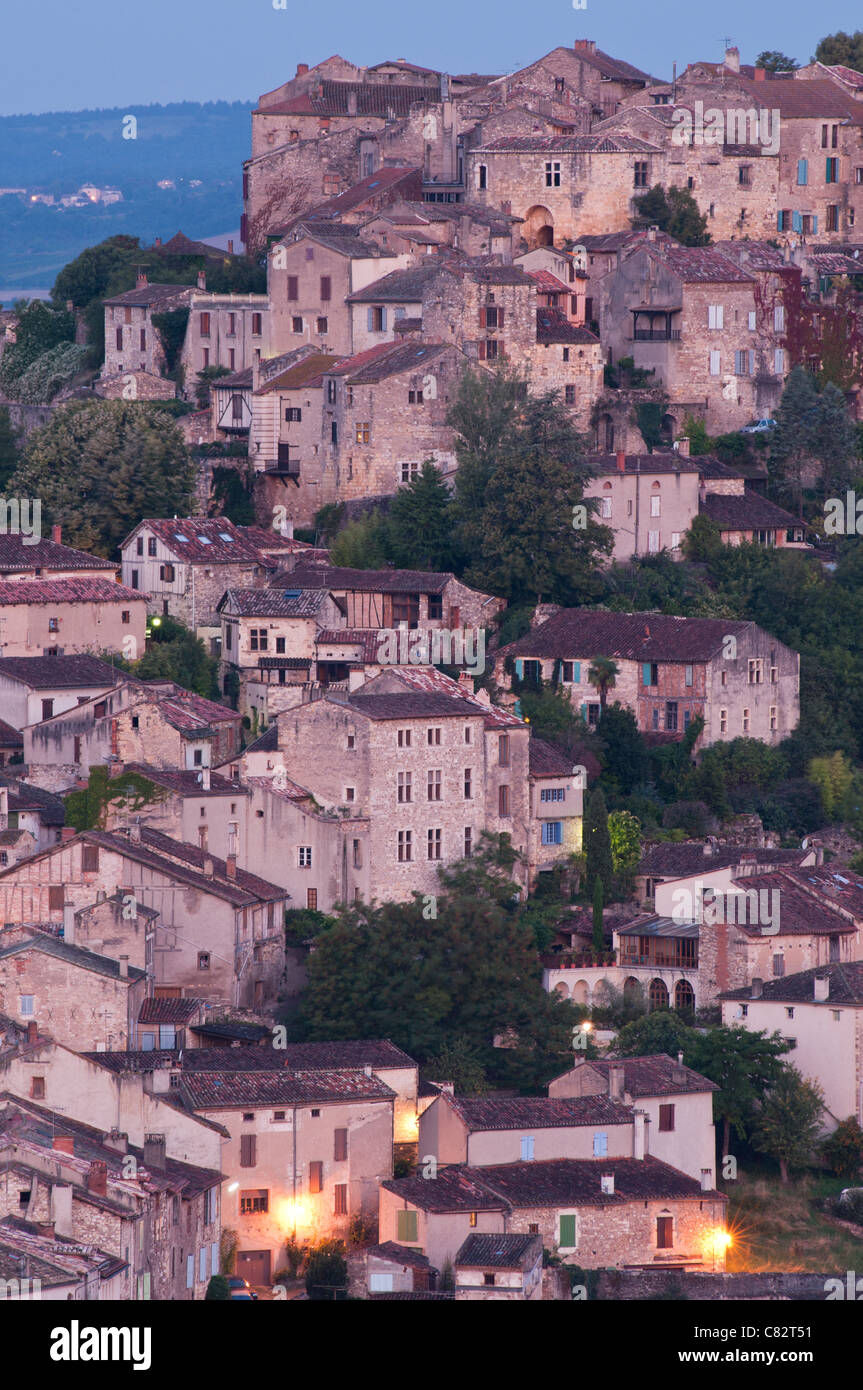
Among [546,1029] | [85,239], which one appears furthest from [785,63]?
[85,239]

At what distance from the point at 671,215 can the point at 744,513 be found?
11.1 metres

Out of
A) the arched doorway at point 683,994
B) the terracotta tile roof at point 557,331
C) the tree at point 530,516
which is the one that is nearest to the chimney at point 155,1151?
the arched doorway at point 683,994

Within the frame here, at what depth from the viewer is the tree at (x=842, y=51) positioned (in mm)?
84250

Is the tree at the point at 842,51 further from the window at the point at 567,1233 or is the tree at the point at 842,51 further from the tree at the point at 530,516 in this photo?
the window at the point at 567,1233

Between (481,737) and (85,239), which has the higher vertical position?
(85,239)

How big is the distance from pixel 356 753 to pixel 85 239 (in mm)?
140018

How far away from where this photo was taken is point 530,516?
2255 inches

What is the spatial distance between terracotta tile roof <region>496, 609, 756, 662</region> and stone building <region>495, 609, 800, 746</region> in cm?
2

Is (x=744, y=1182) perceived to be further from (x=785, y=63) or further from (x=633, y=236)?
(x=785, y=63)

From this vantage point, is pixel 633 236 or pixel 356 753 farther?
pixel 633 236

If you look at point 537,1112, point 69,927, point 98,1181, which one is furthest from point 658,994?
point 98,1181

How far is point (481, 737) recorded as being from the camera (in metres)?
49.4

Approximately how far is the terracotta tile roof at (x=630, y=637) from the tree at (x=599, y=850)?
5.29 meters
